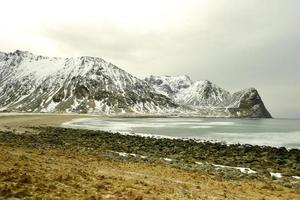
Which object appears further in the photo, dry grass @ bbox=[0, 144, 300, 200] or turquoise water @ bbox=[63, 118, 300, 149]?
turquoise water @ bbox=[63, 118, 300, 149]

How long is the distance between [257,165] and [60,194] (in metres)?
22.6

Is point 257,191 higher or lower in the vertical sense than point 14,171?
lower

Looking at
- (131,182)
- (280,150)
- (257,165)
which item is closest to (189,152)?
(257,165)

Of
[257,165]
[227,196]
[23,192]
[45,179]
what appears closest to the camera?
[23,192]

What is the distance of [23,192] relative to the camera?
12281 mm

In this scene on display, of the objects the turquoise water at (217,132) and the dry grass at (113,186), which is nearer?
the dry grass at (113,186)

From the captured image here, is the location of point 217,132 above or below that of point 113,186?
above

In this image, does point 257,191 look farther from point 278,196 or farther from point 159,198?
point 159,198

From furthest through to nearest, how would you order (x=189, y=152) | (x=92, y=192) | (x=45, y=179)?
1. (x=189, y=152)
2. (x=45, y=179)
3. (x=92, y=192)

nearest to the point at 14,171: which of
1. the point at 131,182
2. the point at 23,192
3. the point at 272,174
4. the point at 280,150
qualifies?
the point at 23,192

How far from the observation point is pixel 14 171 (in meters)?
15.5

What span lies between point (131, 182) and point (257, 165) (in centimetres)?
1763

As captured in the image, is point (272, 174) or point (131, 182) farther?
point (272, 174)

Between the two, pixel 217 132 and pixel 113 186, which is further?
pixel 217 132
